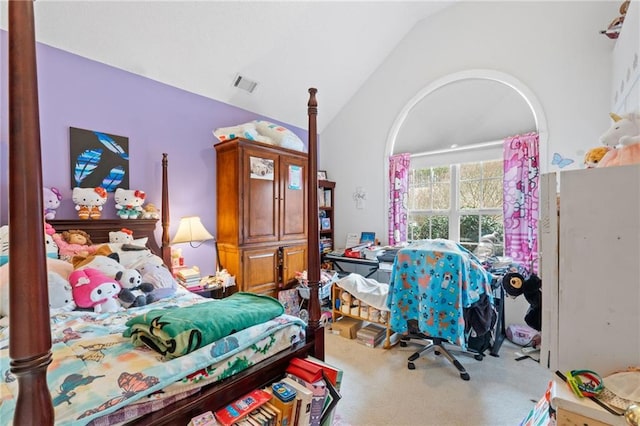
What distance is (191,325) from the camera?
1.09 m

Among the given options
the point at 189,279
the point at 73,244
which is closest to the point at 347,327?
the point at 189,279

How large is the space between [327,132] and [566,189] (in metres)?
3.63

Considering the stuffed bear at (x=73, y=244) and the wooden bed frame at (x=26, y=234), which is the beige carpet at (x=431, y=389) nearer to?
the wooden bed frame at (x=26, y=234)

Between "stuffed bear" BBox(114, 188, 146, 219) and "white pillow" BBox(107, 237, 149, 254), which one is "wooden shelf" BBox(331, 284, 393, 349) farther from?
"stuffed bear" BBox(114, 188, 146, 219)

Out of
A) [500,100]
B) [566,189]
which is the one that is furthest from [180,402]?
[500,100]

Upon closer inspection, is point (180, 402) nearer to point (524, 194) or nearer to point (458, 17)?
point (524, 194)

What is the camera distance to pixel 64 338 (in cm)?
124

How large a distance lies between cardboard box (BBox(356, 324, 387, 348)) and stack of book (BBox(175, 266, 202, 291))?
5.11ft

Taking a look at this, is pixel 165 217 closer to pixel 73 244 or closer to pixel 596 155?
pixel 73 244

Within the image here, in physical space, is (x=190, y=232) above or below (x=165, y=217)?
below

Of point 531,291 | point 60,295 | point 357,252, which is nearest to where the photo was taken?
point 531,291

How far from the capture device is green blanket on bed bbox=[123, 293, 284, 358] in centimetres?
104

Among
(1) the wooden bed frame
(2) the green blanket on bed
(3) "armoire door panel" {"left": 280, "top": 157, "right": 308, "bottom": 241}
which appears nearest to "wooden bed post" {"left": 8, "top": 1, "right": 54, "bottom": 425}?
(1) the wooden bed frame

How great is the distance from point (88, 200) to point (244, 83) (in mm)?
1867
